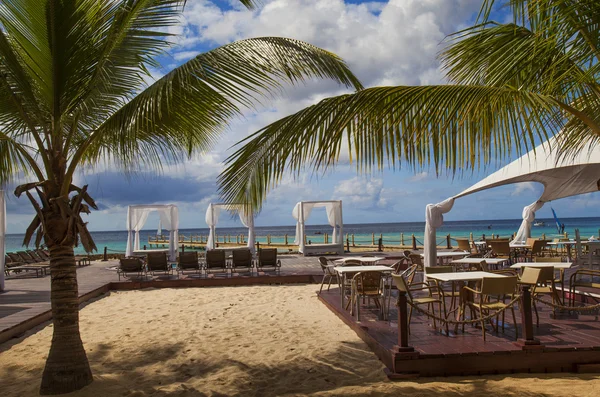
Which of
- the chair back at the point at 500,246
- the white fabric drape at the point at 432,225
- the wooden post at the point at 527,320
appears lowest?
the wooden post at the point at 527,320

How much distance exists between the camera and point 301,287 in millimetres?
10695

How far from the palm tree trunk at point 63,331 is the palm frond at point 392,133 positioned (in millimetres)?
2065

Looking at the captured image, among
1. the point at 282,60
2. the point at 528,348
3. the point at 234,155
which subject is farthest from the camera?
the point at 528,348

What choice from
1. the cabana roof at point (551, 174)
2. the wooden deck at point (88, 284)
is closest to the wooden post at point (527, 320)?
the cabana roof at point (551, 174)

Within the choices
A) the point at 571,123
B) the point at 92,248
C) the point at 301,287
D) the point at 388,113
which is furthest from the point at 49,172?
the point at 301,287

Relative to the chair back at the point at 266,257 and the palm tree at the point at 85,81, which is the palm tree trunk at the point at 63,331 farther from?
the chair back at the point at 266,257

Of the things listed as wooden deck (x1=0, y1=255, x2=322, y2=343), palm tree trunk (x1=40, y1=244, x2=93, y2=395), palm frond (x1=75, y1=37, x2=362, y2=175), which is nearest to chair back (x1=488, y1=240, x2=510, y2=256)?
wooden deck (x1=0, y1=255, x2=322, y2=343)

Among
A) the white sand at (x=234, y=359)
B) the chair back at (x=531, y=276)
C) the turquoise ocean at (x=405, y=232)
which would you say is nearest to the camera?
the white sand at (x=234, y=359)

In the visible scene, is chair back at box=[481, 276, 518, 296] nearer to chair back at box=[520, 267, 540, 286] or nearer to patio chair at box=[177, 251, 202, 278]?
chair back at box=[520, 267, 540, 286]

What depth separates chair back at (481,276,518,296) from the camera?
4918 mm

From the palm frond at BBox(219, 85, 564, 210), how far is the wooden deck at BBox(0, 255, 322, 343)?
5.49 meters

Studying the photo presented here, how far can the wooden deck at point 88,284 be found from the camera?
24.2 ft

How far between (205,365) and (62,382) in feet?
4.43

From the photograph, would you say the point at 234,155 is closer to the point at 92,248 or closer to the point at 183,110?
the point at 183,110
